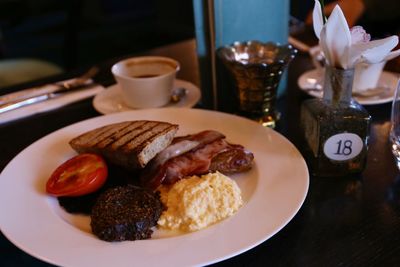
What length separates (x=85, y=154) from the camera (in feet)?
3.14

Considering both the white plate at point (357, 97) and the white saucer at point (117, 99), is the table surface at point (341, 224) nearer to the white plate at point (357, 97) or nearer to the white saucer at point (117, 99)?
the white plate at point (357, 97)

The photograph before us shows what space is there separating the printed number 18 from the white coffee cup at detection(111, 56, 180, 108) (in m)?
0.54

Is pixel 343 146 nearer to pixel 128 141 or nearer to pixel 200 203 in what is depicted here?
pixel 200 203

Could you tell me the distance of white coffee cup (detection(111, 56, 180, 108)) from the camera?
1.22 meters

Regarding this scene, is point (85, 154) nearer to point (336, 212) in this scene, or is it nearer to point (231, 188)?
point (231, 188)

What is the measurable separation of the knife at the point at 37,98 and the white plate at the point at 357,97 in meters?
0.68

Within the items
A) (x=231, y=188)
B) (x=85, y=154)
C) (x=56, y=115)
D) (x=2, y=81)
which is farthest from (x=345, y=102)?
(x=2, y=81)

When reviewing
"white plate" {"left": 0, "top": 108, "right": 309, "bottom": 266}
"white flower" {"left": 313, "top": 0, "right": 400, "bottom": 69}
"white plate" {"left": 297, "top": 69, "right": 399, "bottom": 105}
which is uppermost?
"white flower" {"left": 313, "top": 0, "right": 400, "bottom": 69}

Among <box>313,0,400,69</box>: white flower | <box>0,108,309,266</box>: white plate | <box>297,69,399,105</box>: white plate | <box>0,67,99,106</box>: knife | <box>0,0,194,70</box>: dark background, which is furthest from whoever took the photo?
<box>0,0,194,70</box>: dark background

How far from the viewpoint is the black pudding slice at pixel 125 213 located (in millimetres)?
724

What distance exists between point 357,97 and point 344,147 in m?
0.38

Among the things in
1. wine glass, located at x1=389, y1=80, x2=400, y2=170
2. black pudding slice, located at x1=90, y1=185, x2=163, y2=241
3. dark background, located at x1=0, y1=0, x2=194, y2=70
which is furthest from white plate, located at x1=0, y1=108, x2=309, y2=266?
dark background, located at x1=0, y1=0, x2=194, y2=70

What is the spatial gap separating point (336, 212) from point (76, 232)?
0.48 metres

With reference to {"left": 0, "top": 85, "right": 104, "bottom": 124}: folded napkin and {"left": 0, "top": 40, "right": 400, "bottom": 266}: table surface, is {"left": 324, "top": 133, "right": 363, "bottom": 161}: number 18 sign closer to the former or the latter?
{"left": 0, "top": 40, "right": 400, "bottom": 266}: table surface
